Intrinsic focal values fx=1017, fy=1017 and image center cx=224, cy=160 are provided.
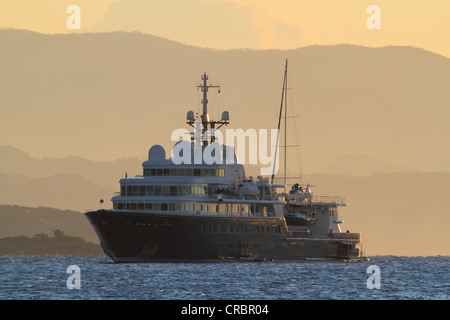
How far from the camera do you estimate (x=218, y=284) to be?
236 ft

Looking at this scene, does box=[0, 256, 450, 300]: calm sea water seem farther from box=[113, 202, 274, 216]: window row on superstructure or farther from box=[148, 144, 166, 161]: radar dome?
box=[148, 144, 166, 161]: radar dome

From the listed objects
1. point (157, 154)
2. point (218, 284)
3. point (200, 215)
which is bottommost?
point (218, 284)

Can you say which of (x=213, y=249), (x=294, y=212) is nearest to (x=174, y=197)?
(x=213, y=249)

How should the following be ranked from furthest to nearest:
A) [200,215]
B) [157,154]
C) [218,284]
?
1. [157,154]
2. [200,215]
3. [218,284]

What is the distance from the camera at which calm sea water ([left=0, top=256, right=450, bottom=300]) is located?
6381 centimetres

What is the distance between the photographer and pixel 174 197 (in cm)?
9531

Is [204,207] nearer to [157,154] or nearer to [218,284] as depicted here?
[157,154]

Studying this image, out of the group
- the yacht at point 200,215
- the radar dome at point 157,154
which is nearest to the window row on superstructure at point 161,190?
the yacht at point 200,215

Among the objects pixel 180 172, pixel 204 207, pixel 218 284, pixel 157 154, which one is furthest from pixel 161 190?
pixel 218 284

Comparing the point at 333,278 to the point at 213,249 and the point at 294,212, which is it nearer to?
the point at 213,249

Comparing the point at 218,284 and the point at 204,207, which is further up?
the point at 204,207

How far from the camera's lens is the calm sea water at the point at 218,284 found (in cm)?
6381

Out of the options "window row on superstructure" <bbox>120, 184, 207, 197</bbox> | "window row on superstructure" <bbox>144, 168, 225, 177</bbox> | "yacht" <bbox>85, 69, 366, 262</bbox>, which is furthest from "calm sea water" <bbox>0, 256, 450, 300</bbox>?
"window row on superstructure" <bbox>144, 168, 225, 177</bbox>
